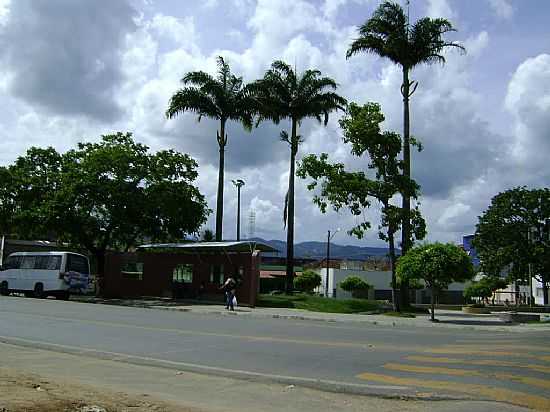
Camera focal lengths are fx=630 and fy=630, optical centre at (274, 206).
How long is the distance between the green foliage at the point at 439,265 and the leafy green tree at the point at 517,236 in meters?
25.9

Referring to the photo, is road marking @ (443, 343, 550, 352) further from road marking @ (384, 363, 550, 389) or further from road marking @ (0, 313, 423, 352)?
road marking @ (384, 363, 550, 389)

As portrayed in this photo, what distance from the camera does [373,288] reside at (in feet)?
186

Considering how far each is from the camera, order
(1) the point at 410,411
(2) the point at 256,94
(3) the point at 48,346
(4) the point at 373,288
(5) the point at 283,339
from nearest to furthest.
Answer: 1. (1) the point at 410,411
2. (3) the point at 48,346
3. (5) the point at 283,339
4. (2) the point at 256,94
5. (4) the point at 373,288

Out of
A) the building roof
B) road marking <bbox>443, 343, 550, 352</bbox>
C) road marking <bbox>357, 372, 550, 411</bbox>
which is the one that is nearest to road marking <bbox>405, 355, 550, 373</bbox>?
road marking <bbox>357, 372, 550, 411</bbox>

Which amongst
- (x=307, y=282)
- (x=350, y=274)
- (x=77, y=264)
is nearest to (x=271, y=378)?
(x=77, y=264)

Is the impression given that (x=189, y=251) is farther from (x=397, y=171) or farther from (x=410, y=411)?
(x=410, y=411)

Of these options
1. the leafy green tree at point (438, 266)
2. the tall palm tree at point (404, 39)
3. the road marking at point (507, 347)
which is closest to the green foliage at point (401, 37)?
the tall palm tree at point (404, 39)

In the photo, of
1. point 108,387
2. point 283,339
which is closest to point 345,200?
point 283,339

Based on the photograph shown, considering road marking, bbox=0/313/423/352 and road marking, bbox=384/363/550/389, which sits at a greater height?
road marking, bbox=0/313/423/352

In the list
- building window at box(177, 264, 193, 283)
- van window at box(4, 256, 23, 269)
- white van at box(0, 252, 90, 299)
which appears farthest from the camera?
van window at box(4, 256, 23, 269)

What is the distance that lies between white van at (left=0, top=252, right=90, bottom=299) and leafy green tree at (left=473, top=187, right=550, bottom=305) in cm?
3558

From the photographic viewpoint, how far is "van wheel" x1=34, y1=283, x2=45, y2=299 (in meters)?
36.6

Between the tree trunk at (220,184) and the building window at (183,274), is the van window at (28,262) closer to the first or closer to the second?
the building window at (183,274)

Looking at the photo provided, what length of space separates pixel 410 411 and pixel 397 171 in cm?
2637
